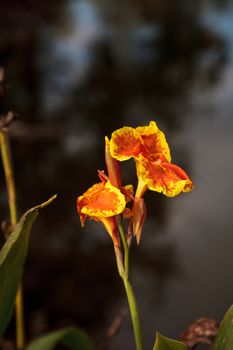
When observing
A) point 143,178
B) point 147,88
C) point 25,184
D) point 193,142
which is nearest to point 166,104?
point 147,88

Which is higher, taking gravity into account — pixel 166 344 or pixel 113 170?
pixel 113 170

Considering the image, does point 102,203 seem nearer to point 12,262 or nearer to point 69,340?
point 12,262

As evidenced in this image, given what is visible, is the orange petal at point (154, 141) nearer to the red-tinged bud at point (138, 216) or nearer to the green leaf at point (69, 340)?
the red-tinged bud at point (138, 216)

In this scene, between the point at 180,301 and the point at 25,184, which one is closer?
the point at 180,301

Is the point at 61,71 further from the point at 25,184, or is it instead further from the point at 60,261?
the point at 60,261

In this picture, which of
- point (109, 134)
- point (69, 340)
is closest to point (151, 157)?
point (69, 340)

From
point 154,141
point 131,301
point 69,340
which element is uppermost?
point 154,141

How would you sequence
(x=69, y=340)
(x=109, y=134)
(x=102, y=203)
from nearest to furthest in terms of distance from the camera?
1. (x=102, y=203)
2. (x=69, y=340)
3. (x=109, y=134)
